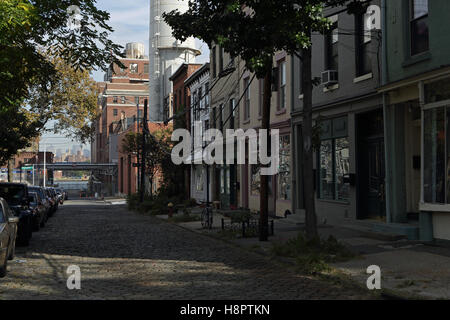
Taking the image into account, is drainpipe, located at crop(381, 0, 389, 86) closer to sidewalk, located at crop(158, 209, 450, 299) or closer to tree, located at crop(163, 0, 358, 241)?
tree, located at crop(163, 0, 358, 241)

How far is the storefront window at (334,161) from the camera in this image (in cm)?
1702

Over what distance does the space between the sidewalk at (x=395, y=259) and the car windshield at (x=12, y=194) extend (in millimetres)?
6760

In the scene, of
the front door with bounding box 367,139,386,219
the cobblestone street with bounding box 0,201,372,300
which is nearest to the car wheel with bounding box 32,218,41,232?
the cobblestone street with bounding box 0,201,372,300

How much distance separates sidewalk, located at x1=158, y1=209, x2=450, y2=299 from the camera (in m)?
8.23

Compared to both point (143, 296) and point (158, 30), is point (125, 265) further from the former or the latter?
point (158, 30)

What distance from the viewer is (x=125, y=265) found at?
11.1m

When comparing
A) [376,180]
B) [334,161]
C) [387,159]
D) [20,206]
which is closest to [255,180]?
[334,161]

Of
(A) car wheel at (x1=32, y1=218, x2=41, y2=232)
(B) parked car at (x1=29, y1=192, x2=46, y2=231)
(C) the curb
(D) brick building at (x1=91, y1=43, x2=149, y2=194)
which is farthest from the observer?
(D) brick building at (x1=91, y1=43, x2=149, y2=194)

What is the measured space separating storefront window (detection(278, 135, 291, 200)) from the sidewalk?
490cm

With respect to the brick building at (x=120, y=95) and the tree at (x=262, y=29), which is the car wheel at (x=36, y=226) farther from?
the brick building at (x=120, y=95)

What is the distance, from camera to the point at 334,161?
17.8 m

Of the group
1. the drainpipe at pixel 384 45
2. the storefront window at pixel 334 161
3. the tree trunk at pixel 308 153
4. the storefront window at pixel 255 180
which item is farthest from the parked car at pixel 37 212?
the drainpipe at pixel 384 45

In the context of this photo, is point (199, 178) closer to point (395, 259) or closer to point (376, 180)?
point (376, 180)
